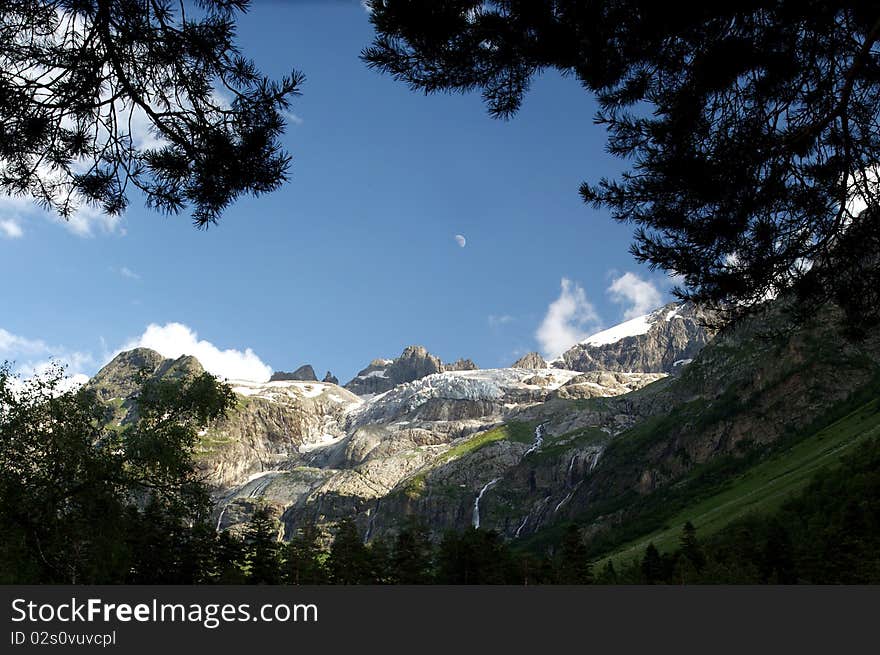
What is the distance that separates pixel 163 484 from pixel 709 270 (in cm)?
2253

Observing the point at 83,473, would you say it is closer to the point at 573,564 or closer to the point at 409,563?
the point at 409,563

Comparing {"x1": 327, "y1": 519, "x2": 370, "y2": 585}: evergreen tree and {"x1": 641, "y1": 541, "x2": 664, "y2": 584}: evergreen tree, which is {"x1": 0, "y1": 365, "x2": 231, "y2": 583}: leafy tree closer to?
{"x1": 327, "y1": 519, "x2": 370, "y2": 585}: evergreen tree

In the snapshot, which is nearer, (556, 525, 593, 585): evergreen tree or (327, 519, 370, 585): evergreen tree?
(327, 519, 370, 585): evergreen tree

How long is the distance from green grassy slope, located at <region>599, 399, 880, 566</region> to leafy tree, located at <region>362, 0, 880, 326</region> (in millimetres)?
124998

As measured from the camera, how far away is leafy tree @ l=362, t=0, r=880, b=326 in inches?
469

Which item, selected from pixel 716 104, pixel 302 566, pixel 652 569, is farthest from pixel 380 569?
pixel 716 104

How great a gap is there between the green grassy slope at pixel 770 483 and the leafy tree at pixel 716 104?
410 ft

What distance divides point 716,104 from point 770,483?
162747mm

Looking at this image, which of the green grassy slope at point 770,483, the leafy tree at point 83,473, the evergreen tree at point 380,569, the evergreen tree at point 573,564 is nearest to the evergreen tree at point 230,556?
the evergreen tree at point 380,569

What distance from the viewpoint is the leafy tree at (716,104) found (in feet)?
39.1

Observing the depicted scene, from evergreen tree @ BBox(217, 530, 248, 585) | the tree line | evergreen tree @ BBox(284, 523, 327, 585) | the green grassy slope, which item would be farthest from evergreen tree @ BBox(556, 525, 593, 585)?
the green grassy slope
